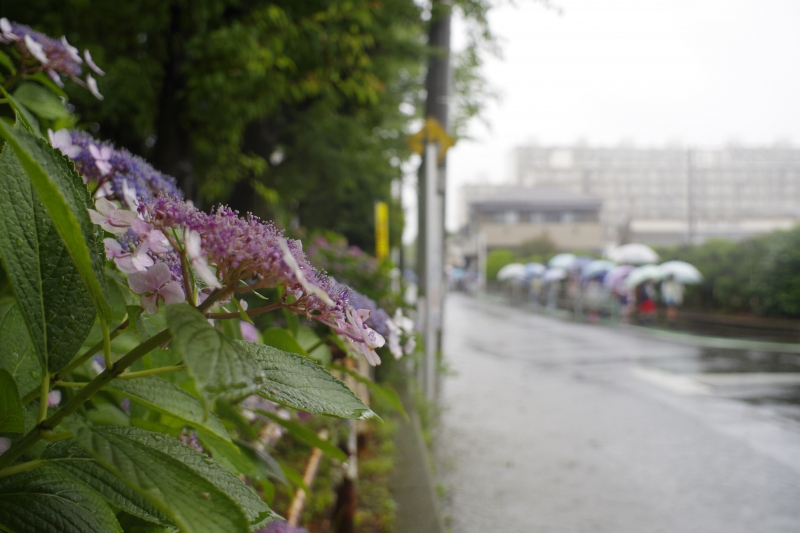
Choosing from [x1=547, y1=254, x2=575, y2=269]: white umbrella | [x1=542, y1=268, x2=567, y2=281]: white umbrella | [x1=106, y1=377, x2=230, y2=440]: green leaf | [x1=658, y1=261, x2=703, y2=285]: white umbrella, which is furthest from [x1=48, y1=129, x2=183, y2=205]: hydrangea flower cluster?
[x1=547, y1=254, x2=575, y2=269]: white umbrella

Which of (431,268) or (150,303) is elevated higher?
(150,303)

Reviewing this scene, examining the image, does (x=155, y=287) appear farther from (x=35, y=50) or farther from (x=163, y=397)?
(x=35, y=50)

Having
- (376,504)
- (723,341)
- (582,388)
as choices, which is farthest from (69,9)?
(723,341)

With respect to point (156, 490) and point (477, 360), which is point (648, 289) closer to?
point (477, 360)

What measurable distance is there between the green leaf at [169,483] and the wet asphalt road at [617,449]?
3935 mm

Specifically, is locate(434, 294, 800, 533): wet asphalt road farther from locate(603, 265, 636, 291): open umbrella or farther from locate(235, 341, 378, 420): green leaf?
locate(603, 265, 636, 291): open umbrella

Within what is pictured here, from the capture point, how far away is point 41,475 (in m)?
0.55

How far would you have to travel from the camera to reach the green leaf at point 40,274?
Answer: 511mm

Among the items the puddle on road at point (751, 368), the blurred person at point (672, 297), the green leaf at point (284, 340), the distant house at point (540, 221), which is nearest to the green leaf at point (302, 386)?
the green leaf at point (284, 340)

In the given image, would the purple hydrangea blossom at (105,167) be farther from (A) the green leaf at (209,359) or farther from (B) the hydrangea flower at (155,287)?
(A) the green leaf at (209,359)

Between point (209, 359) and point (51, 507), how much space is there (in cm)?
23

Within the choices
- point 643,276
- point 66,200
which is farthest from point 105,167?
point 643,276

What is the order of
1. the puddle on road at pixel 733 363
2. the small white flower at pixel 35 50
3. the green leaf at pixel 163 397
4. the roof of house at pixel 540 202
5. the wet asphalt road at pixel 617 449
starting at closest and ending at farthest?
the green leaf at pixel 163 397 → the small white flower at pixel 35 50 → the wet asphalt road at pixel 617 449 → the puddle on road at pixel 733 363 → the roof of house at pixel 540 202

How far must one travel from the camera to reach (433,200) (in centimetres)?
648
